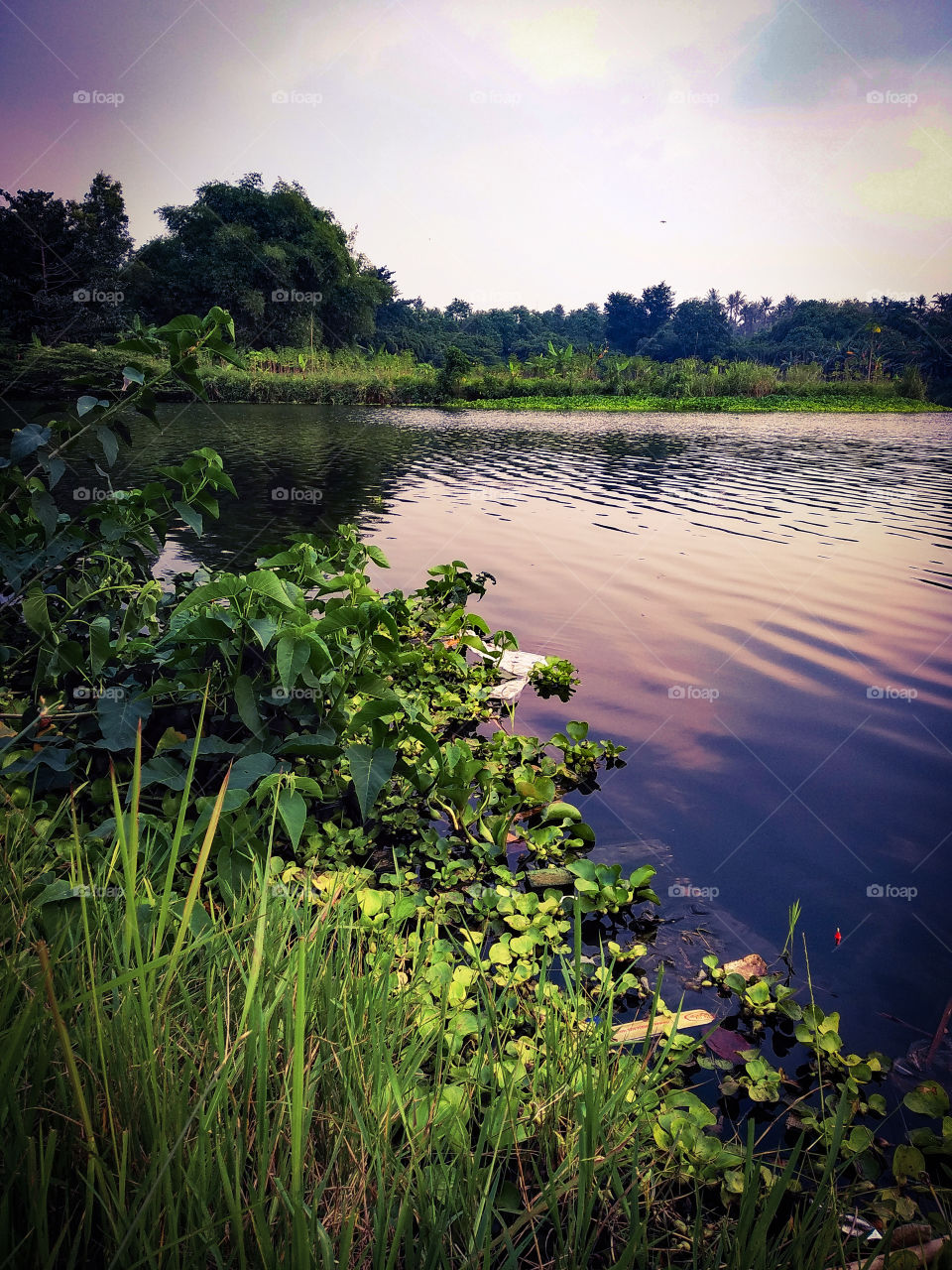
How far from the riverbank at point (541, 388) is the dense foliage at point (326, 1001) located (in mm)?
28556

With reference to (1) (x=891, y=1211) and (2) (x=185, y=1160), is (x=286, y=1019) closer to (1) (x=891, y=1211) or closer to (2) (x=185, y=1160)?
(2) (x=185, y=1160)

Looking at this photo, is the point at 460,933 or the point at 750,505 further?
the point at 750,505

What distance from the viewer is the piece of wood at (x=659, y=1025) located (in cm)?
170

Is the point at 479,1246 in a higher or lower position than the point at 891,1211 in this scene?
higher

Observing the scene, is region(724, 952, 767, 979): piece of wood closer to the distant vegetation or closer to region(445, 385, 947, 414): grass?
the distant vegetation

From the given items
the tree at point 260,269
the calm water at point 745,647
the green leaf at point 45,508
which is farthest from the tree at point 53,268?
the green leaf at point 45,508

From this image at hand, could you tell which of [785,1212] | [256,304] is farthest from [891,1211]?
[256,304]

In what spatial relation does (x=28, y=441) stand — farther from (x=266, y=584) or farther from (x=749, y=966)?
(x=749, y=966)

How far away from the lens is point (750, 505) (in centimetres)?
910

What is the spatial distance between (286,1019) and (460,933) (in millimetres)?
969

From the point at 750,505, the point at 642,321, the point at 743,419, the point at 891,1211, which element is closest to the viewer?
the point at 891,1211

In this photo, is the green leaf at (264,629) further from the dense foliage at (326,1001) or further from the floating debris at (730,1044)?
the floating debris at (730,1044)

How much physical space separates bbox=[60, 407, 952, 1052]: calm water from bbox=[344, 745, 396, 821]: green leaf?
1083mm

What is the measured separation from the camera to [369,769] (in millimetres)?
1819
